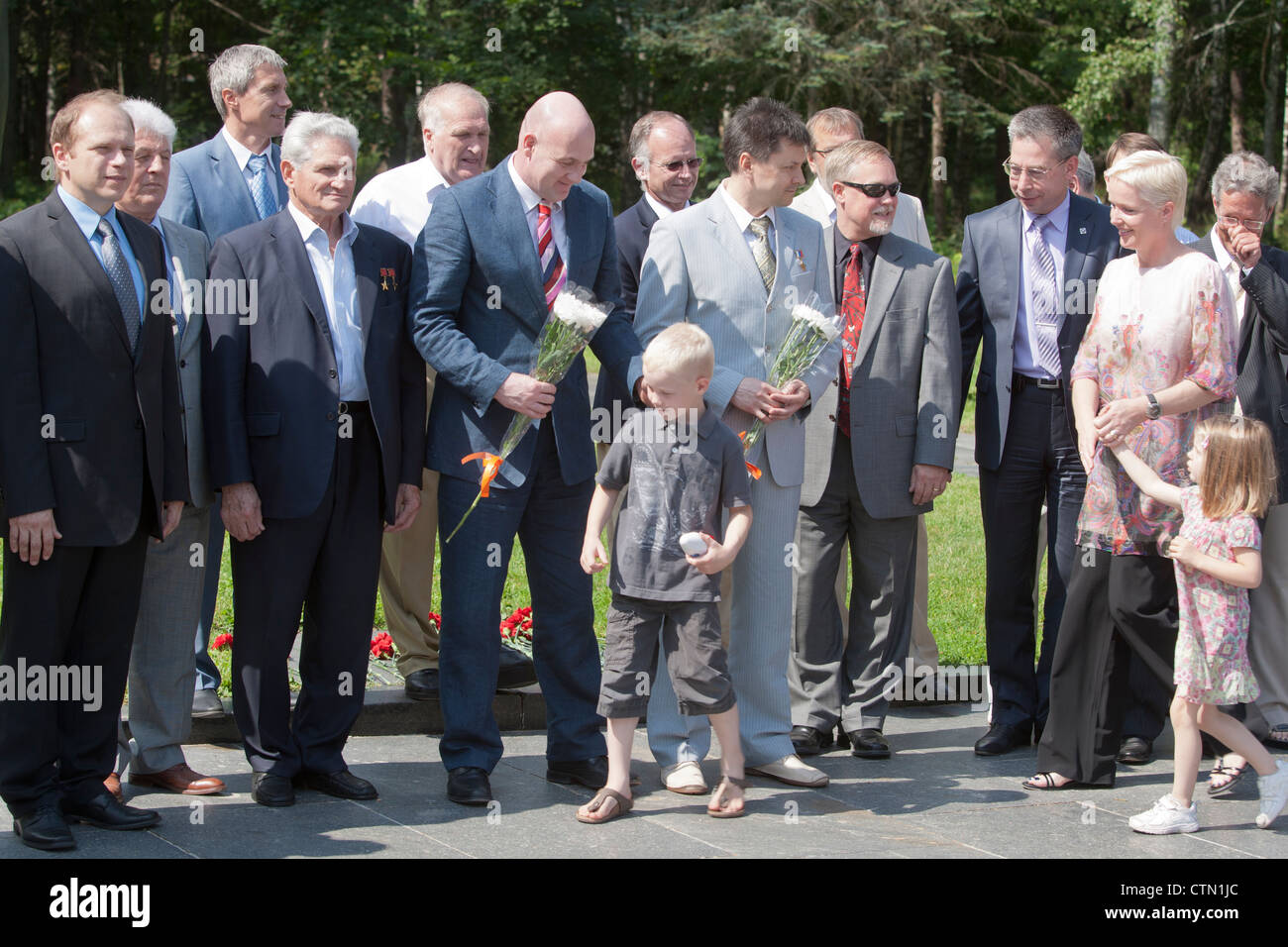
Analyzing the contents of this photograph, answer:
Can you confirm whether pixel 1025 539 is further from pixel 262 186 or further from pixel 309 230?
pixel 262 186

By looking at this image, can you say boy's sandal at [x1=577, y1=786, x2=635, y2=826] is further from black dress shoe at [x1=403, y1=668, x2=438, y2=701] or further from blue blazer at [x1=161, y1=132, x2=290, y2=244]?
blue blazer at [x1=161, y1=132, x2=290, y2=244]

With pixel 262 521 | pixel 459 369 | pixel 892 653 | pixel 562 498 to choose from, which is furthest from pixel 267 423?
pixel 892 653

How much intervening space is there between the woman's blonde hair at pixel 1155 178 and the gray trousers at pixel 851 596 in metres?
1.59

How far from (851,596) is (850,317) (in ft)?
3.99

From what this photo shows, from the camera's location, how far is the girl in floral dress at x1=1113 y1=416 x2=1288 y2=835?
5.38m

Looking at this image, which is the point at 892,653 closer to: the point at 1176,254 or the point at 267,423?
the point at 1176,254

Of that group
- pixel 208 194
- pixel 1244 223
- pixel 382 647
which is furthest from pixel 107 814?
pixel 1244 223

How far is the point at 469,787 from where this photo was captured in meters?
5.46

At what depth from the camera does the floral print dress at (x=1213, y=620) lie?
17.7 feet

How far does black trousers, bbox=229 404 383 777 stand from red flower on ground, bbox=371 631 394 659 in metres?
1.64

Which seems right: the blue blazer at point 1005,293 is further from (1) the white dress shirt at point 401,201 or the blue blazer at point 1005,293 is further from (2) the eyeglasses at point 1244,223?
(1) the white dress shirt at point 401,201

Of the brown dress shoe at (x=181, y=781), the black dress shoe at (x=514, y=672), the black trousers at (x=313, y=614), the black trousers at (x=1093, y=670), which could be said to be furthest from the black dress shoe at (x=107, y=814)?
the black trousers at (x=1093, y=670)

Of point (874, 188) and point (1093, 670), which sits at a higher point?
point (874, 188)

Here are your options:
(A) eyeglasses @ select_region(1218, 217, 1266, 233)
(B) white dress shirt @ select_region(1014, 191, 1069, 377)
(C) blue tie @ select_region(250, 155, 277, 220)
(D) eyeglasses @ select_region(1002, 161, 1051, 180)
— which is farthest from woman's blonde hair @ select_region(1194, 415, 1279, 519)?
(C) blue tie @ select_region(250, 155, 277, 220)
